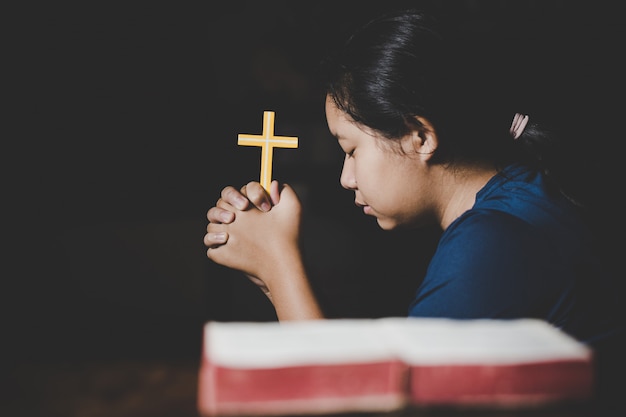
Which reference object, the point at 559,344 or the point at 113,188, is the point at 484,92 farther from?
the point at 113,188

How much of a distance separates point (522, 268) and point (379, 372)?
1.54 ft

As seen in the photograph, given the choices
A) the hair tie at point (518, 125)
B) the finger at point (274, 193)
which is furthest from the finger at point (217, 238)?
the hair tie at point (518, 125)

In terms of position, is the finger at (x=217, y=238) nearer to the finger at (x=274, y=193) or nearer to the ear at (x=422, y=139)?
the finger at (x=274, y=193)

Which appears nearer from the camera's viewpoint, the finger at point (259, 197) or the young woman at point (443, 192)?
the young woman at point (443, 192)

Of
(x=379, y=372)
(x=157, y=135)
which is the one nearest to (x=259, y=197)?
(x=379, y=372)

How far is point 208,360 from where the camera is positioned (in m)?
0.45

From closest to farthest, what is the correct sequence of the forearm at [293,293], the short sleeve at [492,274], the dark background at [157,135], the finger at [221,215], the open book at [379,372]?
the open book at [379,372] < the short sleeve at [492,274] < the forearm at [293,293] < the finger at [221,215] < the dark background at [157,135]

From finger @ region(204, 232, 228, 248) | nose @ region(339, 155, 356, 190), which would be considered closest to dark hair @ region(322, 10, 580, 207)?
nose @ region(339, 155, 356, 190)

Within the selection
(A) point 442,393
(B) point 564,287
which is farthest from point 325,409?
(B) point 564,287

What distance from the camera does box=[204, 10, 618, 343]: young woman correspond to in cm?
86

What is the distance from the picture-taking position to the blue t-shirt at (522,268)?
824mm

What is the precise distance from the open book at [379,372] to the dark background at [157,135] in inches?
51.7

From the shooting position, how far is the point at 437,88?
3.33 feet

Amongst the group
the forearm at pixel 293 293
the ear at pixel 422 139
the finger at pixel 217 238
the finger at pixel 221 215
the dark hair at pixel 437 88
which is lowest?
the forearm at pixel 293 293
